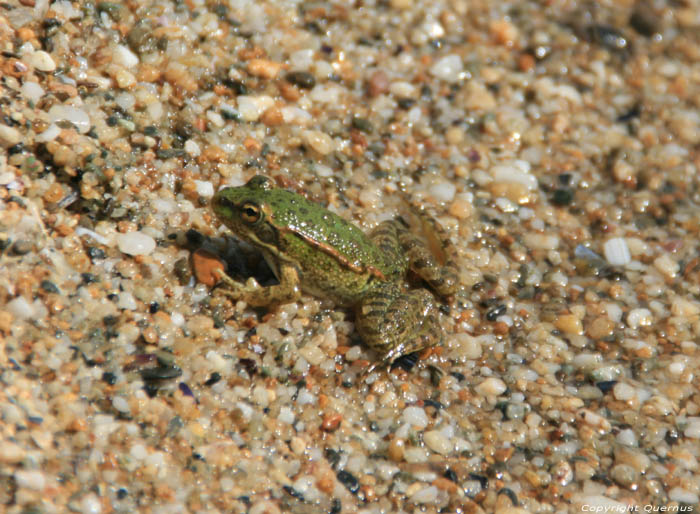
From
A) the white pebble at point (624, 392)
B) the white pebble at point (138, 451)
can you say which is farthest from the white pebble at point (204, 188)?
the white pebble at point (624, 392)

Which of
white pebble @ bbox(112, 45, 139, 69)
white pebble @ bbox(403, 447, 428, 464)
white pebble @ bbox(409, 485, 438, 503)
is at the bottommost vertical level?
white pebble @ bbox(409, 485, 438, 503)

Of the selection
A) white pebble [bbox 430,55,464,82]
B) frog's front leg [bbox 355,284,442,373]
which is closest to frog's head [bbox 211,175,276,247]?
frog's front leg [bbox 355,284,442,373]

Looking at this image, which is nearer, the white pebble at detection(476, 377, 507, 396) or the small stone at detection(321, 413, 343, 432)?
the small stone at detection(321, 413, 343, 432)

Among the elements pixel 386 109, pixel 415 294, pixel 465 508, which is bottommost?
pixel 465 508

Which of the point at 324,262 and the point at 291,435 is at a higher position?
the point at 324,262

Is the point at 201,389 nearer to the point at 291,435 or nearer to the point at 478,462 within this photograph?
the point at 291,435

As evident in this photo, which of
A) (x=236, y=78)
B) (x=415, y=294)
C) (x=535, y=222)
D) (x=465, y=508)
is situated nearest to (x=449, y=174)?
(x=535, y=222)

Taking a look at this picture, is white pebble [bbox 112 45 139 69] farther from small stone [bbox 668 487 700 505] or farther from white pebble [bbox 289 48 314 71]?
small stone [bbox 668 487 700 505]

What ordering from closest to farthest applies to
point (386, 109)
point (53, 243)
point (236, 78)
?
point (53, 243), point (236, 78), point (386, 109)
